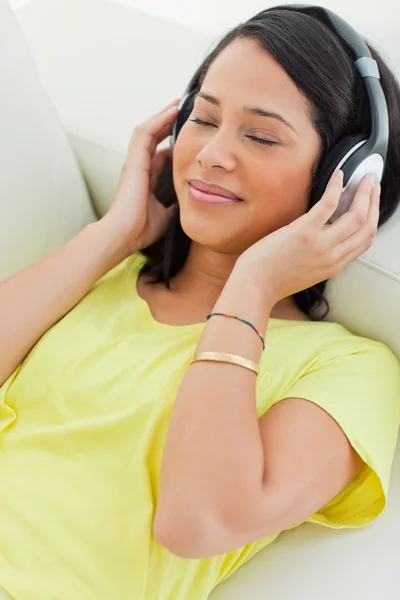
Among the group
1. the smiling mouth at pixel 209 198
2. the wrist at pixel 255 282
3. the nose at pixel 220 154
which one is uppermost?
the nose at pixel 220 154

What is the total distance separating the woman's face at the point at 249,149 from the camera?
37.9 inches

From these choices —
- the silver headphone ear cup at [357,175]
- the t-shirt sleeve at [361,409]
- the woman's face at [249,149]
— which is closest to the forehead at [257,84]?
the woman's face at [249,149]

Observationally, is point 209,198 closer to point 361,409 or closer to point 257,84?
point 257,84

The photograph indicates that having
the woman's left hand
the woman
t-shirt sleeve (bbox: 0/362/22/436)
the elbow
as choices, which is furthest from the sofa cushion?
the elbow

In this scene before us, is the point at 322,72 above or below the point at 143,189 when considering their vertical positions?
above

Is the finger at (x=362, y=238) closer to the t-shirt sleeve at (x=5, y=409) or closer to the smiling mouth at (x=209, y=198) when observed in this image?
the smiling mouth at (x=209, y=198)

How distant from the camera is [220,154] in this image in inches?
37.7

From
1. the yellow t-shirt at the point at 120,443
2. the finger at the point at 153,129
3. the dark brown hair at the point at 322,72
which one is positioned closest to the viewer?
the yellow t-shirt at the point at 120,443

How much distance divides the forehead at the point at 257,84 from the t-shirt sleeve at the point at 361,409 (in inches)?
13.7

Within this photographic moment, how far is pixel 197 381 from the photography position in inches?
32.5

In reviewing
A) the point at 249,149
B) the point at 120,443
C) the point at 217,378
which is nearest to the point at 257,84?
the point at 249,149

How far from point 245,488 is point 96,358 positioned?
1.10 ft

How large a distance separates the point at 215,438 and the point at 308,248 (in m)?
0.29

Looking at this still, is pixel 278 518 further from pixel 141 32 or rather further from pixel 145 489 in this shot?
pixel 141 32
